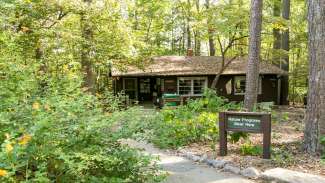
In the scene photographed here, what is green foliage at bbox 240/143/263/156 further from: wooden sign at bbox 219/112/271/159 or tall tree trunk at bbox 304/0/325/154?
tall tree trunk at bbox 304/0/325/154

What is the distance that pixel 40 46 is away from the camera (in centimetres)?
1264

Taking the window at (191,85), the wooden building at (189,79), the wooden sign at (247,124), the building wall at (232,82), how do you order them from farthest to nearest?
the window at (191,85)
the building wall at (232,82)
the wooden building at (189,79)
the wooden sign at (247,124)

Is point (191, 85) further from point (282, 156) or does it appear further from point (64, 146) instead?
point (64, 146)

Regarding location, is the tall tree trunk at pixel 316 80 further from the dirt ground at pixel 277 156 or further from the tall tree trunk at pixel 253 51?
the tall tree trunk at pixel 253 51

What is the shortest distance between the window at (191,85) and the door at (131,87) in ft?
9.84

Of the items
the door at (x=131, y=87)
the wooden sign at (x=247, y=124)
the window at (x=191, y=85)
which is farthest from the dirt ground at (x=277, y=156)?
the door at (x=131, y=87)

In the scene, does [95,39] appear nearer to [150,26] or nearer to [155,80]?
[155,80]

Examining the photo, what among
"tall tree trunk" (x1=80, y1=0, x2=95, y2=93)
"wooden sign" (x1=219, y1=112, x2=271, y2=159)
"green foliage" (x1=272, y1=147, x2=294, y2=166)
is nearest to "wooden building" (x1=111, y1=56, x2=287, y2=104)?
"tall tree trunk" (x1=80, y1=0, x2=95, y2=93)

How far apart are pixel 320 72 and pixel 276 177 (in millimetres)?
2564

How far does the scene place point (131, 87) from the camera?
73.3 feet

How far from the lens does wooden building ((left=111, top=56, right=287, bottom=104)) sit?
2052 cm

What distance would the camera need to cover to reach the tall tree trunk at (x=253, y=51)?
10930 millimetres

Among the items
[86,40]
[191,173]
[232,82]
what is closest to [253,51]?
[191,173]

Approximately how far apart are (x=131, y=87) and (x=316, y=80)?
15893 mm
